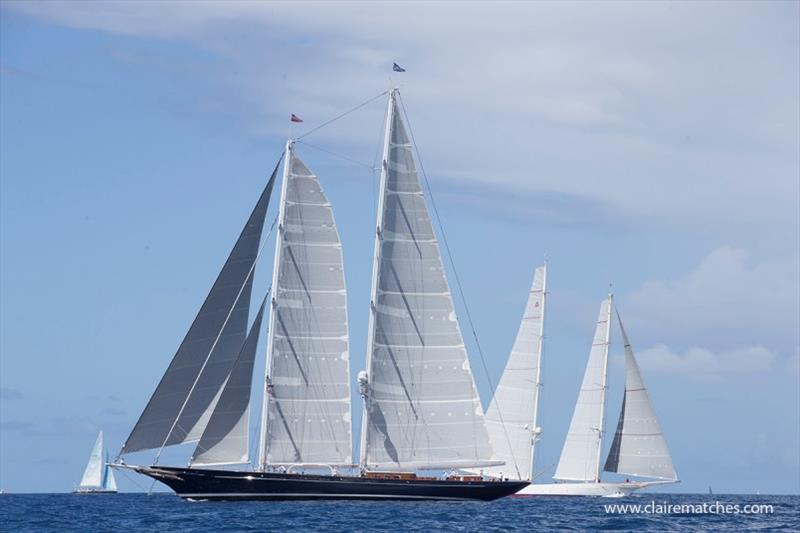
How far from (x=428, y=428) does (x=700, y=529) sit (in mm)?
12827

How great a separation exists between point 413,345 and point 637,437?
33073 millimetres

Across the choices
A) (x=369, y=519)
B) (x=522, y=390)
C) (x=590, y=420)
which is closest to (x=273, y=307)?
(x=369, y=519)

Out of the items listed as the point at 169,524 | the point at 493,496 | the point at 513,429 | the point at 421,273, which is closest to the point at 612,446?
the point at 513,429

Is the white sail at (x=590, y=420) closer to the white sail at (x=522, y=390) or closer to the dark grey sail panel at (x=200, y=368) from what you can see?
the white sail at (x=522, y=390)

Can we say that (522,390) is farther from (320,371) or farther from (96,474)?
(96,474)

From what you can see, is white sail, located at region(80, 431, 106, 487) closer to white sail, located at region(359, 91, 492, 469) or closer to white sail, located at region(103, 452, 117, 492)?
white sail, located at region(103, 452, 117, 492)

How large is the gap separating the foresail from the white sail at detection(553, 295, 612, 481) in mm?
34274

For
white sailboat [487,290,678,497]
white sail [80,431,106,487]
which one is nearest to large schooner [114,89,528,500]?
white sailboat [487,290,678,497]

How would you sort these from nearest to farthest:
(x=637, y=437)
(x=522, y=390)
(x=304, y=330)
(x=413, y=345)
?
(x=304, y=330) → (x=413, y=345) → (x=522, y=390) → (x=637, y=437)

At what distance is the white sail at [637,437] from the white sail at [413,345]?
2894cm

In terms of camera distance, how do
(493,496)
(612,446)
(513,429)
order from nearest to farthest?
1. (493,496)
2. (513,429)
3. (612,446)

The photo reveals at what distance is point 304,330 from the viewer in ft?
192

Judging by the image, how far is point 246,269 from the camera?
58562 mm

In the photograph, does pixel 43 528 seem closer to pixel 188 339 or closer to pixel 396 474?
pixel 188 339
